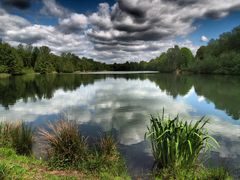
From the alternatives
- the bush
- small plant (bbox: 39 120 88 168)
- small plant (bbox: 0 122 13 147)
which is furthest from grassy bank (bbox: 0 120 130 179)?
the bush

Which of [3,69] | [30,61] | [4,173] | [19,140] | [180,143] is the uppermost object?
[30,61]

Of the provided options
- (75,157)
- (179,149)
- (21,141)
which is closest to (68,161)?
(75,157)

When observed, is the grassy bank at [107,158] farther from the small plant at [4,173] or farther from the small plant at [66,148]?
the small plant at [4,173]

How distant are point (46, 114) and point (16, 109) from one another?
374cm

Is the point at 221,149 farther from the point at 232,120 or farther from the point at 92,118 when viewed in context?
the point at 92,118

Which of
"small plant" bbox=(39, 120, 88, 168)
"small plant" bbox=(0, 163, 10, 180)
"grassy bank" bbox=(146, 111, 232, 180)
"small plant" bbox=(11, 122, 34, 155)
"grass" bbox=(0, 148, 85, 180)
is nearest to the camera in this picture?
"small plant" bbox=(0, 163, 10, 180)

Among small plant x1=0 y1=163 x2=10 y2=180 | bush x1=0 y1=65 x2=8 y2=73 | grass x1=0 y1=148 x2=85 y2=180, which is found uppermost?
bush x1=0 y1=65 x2=8 y2=73

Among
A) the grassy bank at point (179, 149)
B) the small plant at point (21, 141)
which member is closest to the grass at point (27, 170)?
the small plant at point (21, 141)

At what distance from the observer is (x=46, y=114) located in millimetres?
15711

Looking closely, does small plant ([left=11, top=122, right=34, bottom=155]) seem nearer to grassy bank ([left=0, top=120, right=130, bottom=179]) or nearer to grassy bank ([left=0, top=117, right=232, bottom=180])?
grassy bank ([left=0, top=120, right=130, bottom=179])

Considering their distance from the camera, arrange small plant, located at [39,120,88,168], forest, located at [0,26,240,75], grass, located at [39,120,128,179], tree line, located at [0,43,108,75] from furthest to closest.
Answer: tree line, located at [0,43,108,75], forest, located at [0,26,240,75], small plant, located at [39,120,88,168], grass, located at [39,120,128,179]

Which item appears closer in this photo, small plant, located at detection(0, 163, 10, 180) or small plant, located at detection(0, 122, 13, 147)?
small plant, located at detection(0, 163, 10, 180)

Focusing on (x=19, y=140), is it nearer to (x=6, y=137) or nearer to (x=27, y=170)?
(x=6, y=137)

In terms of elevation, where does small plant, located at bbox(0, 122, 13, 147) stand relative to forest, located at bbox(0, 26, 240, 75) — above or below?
below
